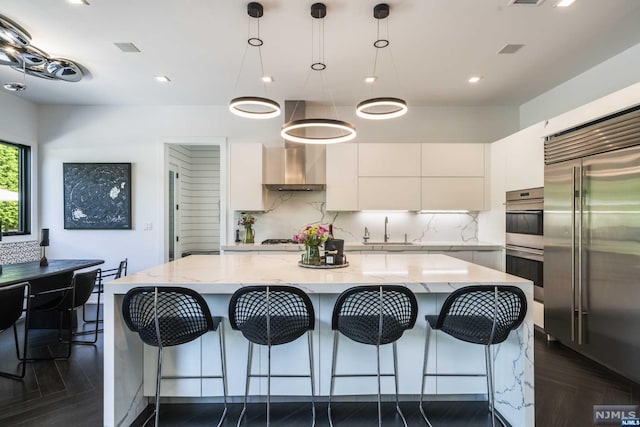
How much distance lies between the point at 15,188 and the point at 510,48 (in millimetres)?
6286

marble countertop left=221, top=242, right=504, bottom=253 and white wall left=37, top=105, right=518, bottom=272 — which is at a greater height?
white wall left=37, top=105, right=518, bottom=272

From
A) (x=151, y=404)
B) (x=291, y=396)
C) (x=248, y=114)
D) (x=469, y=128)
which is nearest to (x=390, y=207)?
(x=469, y=128)

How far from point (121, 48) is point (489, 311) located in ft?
12.4

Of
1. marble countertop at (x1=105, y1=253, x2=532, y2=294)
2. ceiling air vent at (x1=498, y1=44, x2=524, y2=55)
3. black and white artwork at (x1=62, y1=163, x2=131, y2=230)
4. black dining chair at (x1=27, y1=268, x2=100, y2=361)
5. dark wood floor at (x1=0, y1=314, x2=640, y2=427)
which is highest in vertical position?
ceiling air vent at (x1=498, y1=44, x2=524, y2=55)

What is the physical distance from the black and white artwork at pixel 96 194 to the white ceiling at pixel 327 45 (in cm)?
99

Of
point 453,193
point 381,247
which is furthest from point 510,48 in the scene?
point 381,247

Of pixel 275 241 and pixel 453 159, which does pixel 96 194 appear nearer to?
pixel 275 241

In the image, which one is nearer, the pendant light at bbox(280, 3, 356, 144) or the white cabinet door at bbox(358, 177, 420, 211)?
the pendant light at bbox(280, 3, 356, 144)

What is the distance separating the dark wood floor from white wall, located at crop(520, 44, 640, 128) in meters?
2.70

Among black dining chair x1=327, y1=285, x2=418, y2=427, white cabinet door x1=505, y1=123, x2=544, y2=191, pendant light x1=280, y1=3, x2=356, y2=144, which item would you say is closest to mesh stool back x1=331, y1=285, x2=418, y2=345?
black dining chair x1=327, y1=285, x2=418, y2=427

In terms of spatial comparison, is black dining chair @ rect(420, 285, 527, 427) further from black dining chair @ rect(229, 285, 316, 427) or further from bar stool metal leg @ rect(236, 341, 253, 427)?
bar stool metal leg @ rect(236, 341, 253, 427)

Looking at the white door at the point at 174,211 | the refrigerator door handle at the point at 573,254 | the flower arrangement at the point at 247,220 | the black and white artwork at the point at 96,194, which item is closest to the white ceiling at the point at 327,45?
the black and white artwork at the point at 96,194

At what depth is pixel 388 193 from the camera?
4500 millimetres

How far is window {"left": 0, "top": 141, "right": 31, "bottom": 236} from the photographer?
14.3 ft
